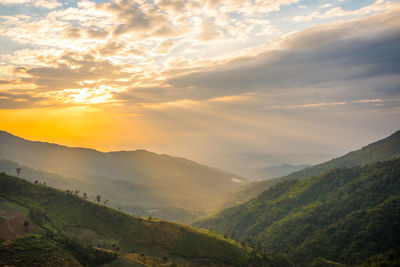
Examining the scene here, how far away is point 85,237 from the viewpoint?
130875 mm

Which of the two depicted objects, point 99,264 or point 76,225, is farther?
point 76,225

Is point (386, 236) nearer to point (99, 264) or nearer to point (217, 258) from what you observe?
point (217, 258)

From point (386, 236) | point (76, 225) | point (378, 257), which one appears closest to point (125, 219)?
point (76, 225)

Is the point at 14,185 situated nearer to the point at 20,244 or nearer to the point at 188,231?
the point at 20,244

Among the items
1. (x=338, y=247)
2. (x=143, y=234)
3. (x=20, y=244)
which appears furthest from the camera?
(x=338, y=247)

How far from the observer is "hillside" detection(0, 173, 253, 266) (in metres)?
96.9

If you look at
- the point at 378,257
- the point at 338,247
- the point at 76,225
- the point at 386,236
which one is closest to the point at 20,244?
the point at 76,225

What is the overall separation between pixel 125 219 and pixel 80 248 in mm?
50771

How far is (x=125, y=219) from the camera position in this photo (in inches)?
6142

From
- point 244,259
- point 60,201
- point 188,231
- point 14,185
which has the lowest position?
point 244,259

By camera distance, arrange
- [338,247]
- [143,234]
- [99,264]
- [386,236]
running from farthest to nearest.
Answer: [338,247]
[386,236]
[143,234]
[99,264]

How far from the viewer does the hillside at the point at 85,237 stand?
96.9 metres

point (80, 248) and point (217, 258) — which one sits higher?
point (80, 248)

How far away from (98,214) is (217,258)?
73.2 meters
